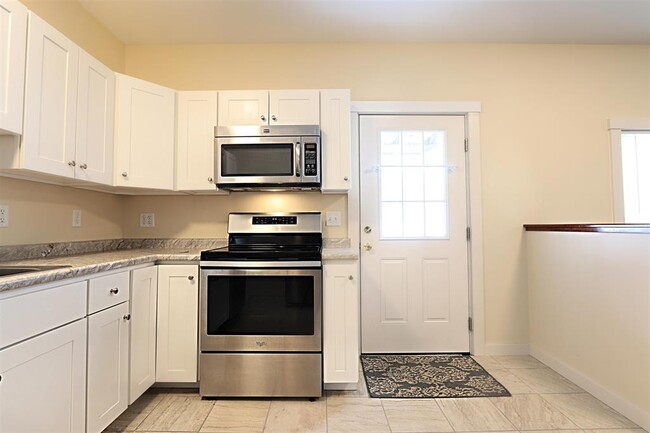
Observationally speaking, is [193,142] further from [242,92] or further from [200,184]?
[242,92]

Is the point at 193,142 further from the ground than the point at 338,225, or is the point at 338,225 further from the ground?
the point at 193,142

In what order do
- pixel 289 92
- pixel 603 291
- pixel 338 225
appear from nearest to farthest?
pixel 603 291 → pixel 289 92 → pixel 338 225

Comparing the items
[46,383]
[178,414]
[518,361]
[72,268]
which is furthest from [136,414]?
[518,361]

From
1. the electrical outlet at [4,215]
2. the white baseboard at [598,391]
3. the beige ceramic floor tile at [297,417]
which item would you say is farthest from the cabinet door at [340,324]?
the electrical outlet at [4,215]

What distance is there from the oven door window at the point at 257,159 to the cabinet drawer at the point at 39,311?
1138 mm

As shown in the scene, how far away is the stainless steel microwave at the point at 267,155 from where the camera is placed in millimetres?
2232

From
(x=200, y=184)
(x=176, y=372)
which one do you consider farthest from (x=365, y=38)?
(x=176, y=372)

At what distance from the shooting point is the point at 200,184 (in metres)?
2.37

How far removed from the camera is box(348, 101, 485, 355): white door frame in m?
2.67

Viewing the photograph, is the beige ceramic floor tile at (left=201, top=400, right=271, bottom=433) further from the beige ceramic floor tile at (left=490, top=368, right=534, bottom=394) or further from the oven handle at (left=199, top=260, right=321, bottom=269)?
the beige ceramic floor tile at (left=490, top=368, right=534, bottom=394)

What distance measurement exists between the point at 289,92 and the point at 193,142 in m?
0.79

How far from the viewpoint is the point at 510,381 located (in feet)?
7.20

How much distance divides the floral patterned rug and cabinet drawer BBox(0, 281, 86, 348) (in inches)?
66.1

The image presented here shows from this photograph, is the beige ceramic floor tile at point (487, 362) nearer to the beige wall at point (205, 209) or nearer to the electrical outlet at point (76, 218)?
the beige wall at point (205, 209)
